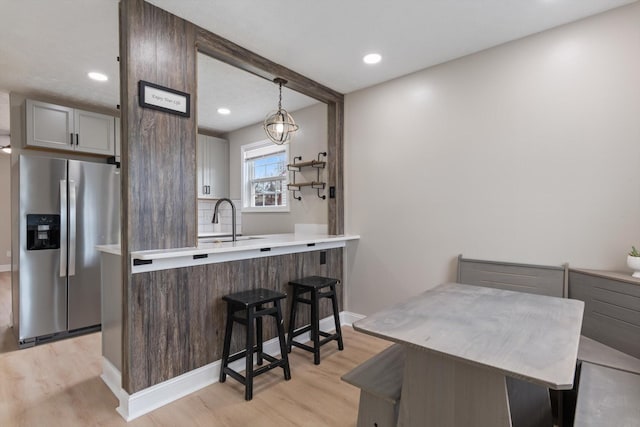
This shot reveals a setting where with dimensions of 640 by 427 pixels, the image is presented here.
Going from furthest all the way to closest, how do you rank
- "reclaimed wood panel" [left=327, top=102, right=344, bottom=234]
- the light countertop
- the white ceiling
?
"reclaimed wood panel" [left=327, top=102, right=344, bottom=234] < the white ceiling < the light countertop

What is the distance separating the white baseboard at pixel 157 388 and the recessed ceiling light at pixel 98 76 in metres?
2.56

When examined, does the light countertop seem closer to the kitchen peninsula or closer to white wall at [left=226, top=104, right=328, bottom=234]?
the kitchen peninsula

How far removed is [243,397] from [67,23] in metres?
2.86

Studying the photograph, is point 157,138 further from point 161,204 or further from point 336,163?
point 336,163

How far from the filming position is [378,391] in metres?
1.42

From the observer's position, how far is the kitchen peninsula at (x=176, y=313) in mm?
1958

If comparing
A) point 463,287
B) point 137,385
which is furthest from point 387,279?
point 137,385

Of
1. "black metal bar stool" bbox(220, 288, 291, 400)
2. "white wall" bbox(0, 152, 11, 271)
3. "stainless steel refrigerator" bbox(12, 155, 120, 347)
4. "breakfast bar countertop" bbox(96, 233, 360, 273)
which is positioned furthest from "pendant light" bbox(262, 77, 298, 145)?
"white wall" bbox(0, 152, 11, 271)

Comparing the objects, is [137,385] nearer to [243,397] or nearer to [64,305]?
[243,397]

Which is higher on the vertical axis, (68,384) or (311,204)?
(311,204)

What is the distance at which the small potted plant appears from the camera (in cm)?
185

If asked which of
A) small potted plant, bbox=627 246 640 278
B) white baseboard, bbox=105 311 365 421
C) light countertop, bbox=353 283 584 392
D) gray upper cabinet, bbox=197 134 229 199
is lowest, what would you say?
white baseboard, bbox=105 311 365 421

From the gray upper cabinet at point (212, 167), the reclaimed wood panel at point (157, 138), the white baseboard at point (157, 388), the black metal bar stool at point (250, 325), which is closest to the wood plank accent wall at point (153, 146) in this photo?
the reclaimed wood panel at point (157, 138)

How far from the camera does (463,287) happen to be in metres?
2.11
